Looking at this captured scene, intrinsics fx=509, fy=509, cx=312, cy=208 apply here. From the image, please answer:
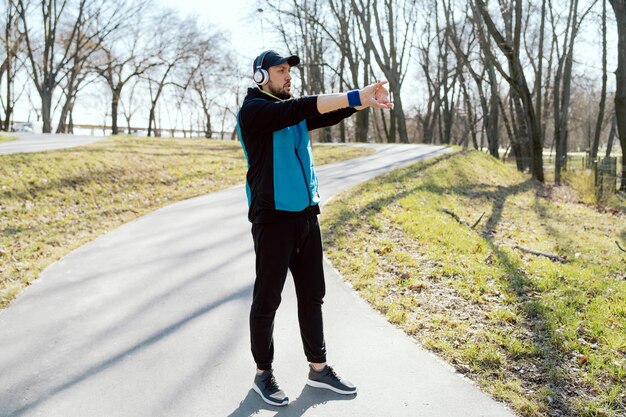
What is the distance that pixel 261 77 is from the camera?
2.98 metres

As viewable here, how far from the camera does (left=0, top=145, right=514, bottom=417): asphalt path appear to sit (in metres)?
3.18

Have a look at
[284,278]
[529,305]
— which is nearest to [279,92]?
[284,278]

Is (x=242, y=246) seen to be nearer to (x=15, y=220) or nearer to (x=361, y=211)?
(x=361, y=211)

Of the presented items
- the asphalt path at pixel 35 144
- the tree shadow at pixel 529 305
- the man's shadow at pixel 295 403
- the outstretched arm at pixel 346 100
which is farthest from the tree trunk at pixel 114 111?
the outstretched arm at pixel 346 100

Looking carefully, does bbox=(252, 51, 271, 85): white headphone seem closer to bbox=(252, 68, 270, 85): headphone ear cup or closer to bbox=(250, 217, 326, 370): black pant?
bbox=(252, 68, 270, 85): headphone ear cup

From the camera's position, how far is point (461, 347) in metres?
4.03

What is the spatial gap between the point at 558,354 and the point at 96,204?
821 cm

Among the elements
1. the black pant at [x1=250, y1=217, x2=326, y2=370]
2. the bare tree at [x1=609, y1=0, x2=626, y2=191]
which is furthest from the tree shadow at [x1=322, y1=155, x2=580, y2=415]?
the bare tree at [x1=609, y1=0, x2=626, y2=191]

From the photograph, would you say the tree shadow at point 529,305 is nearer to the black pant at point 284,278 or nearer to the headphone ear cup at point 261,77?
the black pant at point 284,278

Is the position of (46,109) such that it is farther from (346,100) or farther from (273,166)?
(346,100)

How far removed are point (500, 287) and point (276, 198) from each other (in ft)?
11.1

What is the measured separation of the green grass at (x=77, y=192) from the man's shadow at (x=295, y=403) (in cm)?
308

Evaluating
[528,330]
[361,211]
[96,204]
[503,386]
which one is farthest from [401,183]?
[503,386]

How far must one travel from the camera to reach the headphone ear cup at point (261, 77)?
2.98 meters
